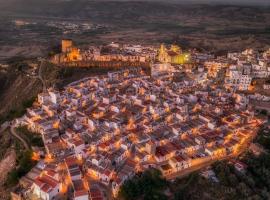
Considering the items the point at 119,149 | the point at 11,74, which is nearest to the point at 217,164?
the point at 119,149

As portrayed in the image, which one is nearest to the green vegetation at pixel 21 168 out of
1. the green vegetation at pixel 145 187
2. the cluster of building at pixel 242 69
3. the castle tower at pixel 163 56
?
the green vegetation at pixel 145 187

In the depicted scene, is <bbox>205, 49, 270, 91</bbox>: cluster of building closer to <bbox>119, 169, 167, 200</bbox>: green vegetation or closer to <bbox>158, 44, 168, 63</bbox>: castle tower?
<bbox>158, 44, 168, 63</bbox>: castle tower

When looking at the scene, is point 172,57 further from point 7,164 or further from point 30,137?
point 7,164

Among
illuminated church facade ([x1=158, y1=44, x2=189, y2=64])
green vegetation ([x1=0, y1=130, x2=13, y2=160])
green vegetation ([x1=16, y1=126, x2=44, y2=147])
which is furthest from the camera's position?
illuminated church facade ([x1=158, y1=44, x2=189, y2=64])

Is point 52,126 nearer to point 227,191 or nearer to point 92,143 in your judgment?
point 92,143

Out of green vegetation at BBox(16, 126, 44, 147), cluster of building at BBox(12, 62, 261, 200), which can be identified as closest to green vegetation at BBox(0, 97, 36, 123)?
cluster of building at BBox(12, 62, 261, 200)
